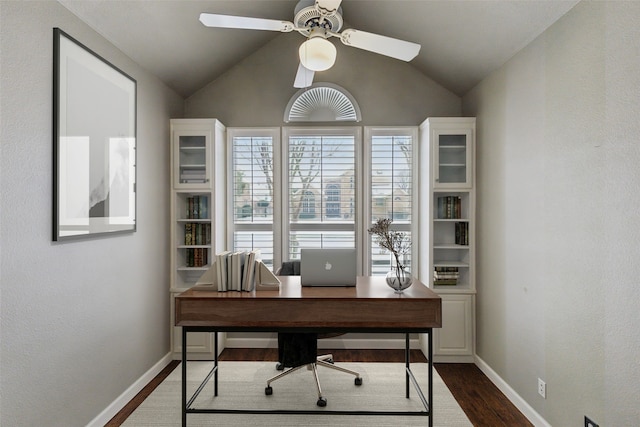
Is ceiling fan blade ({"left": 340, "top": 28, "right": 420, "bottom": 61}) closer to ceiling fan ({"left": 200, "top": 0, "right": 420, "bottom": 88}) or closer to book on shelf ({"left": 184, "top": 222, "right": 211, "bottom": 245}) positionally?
ceiling fan ({"left": 200, "top": 0, "right": 420, "bottom": 88})

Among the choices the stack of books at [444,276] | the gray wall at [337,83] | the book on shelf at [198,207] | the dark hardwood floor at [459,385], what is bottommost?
the dark hardwood floor at [459,385]

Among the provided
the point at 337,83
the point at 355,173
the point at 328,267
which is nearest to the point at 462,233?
the point at 355,173

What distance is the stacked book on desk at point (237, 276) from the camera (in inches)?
87.4

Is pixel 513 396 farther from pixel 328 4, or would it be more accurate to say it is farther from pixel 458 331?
pixel 328 4

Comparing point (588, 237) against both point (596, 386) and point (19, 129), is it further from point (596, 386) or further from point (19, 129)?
point (19, 129)

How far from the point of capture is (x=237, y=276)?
222 centimetres

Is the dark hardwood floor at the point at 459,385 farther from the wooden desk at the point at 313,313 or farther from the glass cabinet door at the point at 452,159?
the glass cabinet door at the point at 452,159

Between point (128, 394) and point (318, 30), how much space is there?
278 cm

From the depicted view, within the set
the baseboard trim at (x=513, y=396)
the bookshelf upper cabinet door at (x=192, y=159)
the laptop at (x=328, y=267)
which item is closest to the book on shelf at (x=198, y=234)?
the bookshelf upper cabinet door at (x=192, y=159)

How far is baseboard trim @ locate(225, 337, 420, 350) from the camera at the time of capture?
3.76 meters

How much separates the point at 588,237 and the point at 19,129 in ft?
9.43

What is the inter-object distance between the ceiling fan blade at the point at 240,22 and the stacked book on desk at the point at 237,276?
124 centimetres

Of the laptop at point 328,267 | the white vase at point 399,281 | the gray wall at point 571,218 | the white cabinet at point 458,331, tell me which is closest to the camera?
the gray wall at point 571,218

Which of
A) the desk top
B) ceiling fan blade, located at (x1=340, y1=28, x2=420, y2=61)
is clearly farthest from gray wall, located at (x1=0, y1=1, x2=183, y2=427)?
ceiling fan blade, located at (x1=340, y1=28, x2=420, y2=61)
